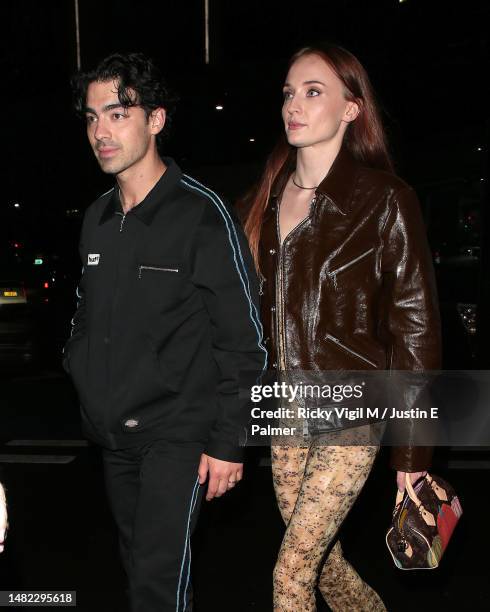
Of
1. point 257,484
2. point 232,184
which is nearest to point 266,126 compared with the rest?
point 232,184

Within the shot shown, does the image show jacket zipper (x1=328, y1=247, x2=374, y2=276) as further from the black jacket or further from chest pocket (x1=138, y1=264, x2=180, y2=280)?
chest pocket (x1=138, y1=264, x2=180, y2=280)

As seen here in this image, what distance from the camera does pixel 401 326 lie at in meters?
2.45

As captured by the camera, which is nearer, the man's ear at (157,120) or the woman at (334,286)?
the woman at (334,286)

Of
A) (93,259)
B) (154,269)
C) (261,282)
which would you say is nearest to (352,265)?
(261,282)

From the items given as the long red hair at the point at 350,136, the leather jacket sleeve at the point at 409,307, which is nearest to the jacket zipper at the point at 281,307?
the long red hair at the point at 350,136

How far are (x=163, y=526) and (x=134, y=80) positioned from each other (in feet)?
4.71

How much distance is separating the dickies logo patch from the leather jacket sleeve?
950 mm

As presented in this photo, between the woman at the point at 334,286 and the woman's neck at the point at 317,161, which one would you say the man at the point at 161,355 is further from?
the woman's neck at the point at 317,161

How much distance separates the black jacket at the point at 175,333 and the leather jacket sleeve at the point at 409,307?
45cm

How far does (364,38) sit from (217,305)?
39.4ft

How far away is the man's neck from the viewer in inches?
100

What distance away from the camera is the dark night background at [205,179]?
4031 mm

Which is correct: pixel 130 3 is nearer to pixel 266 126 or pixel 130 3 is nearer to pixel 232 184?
pixel 266 126

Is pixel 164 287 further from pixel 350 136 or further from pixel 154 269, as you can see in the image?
pixel 350 136
